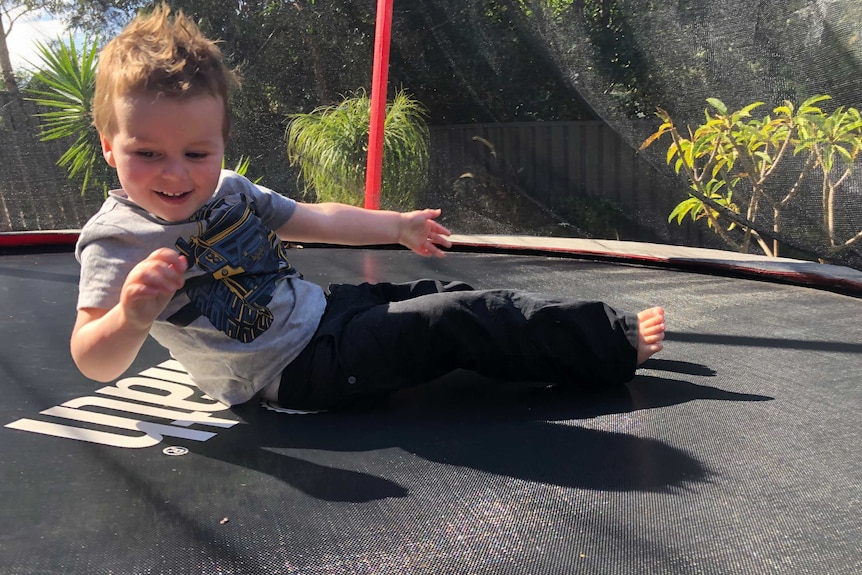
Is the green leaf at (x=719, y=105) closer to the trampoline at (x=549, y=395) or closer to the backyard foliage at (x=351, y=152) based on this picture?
the trampoline at (x=549, y=395)

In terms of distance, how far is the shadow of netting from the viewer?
2.82m

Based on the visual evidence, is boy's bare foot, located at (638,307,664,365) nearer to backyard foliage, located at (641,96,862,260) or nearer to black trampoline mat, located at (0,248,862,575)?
black trampoline mat, located at (0,248,862,575)

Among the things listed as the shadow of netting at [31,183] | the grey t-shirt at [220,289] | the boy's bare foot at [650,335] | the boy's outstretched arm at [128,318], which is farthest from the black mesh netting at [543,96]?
the boy's outstretched arm at [128,318]

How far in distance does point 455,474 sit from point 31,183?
2.67m

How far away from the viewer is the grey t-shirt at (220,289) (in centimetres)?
88

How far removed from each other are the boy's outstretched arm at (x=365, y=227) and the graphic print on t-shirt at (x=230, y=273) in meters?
0.14

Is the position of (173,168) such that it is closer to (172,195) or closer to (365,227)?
(172,195)

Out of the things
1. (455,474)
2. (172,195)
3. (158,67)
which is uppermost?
(158,67)

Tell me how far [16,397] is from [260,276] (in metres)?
0.37

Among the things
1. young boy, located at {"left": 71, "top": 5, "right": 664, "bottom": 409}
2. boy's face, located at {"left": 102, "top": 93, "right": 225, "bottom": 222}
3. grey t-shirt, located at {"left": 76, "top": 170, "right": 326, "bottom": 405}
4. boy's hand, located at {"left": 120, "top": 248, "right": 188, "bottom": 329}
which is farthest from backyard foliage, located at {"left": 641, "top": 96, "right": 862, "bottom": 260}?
boy's hand, located at {"left": 120, "top": 248, "right": 188, "bottom": 329}

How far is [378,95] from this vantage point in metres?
2.50

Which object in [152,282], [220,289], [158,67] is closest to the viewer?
[152,282]

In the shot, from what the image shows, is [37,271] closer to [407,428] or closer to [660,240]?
[407,428]

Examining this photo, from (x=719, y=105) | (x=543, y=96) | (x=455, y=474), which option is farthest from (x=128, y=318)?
(x=543, y=96)
